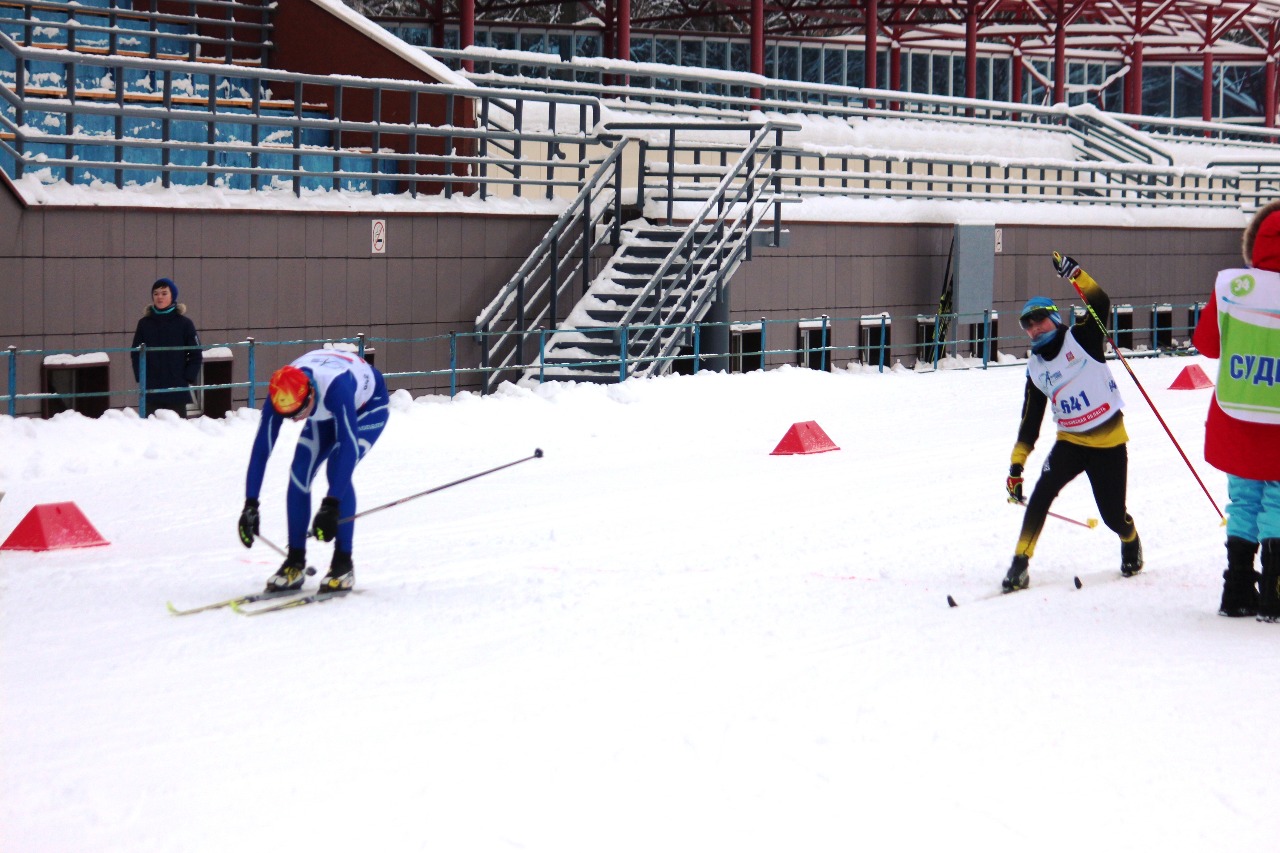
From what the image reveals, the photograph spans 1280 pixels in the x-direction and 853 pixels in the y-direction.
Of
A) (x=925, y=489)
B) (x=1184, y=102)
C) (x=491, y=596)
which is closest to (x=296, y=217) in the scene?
(x=925, y=489)

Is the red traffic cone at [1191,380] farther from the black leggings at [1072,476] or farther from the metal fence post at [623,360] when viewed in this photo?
the black leggings at [1072,476]

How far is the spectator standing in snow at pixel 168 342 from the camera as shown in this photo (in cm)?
1427

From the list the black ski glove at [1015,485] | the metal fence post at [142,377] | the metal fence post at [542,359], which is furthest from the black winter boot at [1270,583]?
the metal fence post at [542,359]

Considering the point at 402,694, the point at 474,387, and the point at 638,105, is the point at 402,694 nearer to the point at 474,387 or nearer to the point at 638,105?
the point at 474,387

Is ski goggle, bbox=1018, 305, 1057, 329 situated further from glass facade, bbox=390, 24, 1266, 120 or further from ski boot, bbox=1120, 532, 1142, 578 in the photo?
→ glass facade, bbox=390, 24, 1266, 120

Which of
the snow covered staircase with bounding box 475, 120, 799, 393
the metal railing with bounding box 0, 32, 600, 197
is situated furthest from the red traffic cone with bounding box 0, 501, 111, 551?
the snow covered staircase with bounding box 475, 120, 799, 393

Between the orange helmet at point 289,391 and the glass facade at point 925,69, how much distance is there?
24.5 m

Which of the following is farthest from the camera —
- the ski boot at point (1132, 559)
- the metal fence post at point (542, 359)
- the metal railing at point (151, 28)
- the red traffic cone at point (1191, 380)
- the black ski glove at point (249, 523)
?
the red traffic cone at point (1191, 380)

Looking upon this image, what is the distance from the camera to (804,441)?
50.0 feet

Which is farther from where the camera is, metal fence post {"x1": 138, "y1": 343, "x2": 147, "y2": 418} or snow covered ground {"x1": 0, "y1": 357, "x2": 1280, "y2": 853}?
metal fence post {"x1": 138, "y1": 343, "x2": 147, "y2": 418}

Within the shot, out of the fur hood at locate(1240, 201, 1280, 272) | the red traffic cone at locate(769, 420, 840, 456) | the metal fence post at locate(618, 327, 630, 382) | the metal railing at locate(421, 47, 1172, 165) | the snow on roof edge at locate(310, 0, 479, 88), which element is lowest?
the red traffic cone at locate(769, 420, 840, 456)

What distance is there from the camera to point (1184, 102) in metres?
63.4

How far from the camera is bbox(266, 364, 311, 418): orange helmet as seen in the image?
801 centimetres

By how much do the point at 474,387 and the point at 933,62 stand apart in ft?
128
